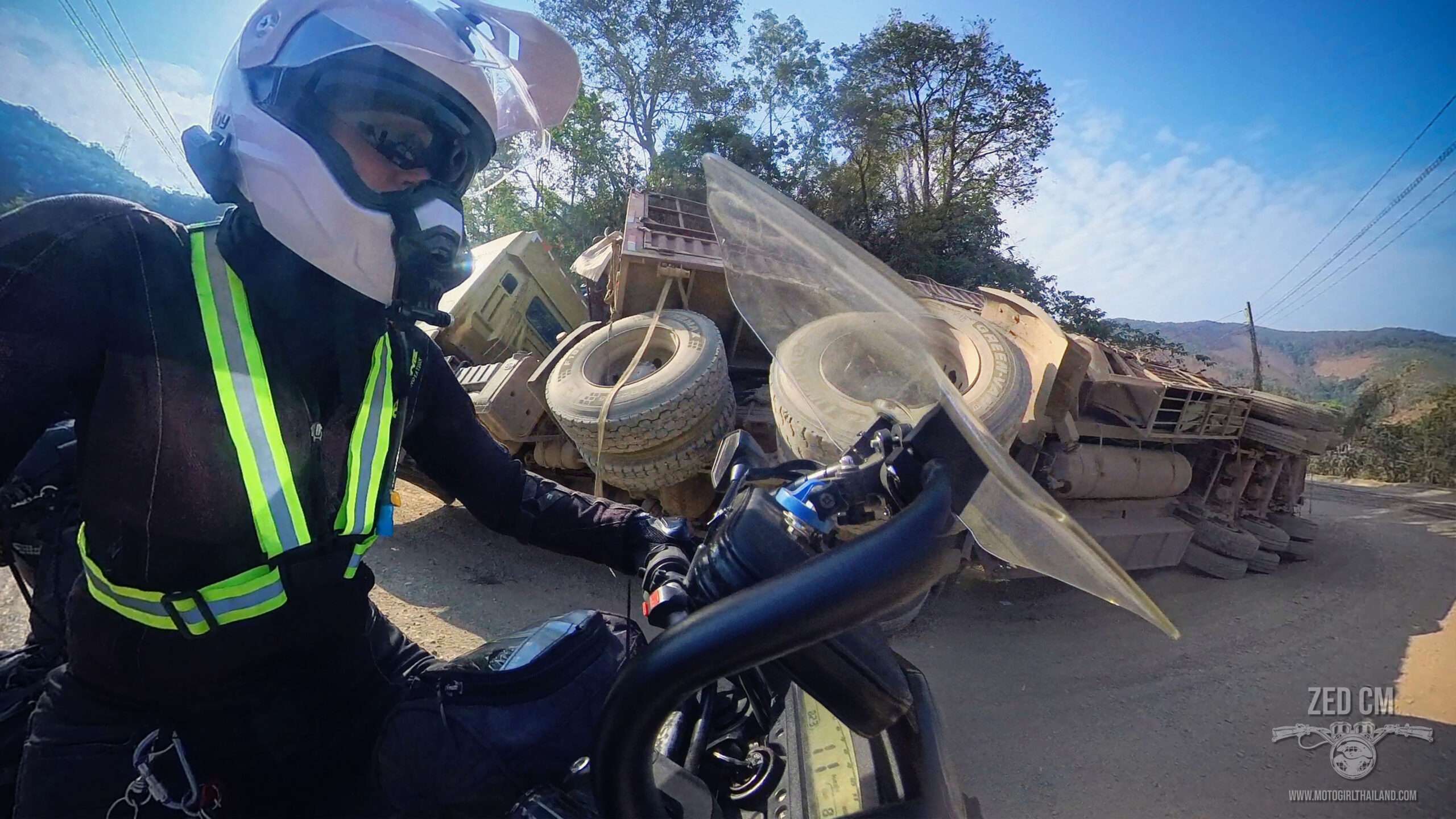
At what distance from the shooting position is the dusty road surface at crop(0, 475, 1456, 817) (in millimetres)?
3137

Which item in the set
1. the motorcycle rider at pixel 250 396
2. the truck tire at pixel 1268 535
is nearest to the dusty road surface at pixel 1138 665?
the truck tire at pixel 1268 535

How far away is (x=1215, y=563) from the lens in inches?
243

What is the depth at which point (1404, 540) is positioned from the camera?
8.33 metres

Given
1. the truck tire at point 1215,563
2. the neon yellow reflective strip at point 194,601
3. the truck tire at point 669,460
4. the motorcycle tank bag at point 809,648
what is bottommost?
the truck tire at point 1215,563

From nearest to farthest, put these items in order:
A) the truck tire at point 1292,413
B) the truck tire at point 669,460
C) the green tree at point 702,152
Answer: the truck tire at point 669,460 → the truck tire at point 1292,413 → the green tree at point 702,152

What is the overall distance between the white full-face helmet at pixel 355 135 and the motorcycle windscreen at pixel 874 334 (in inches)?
22.2

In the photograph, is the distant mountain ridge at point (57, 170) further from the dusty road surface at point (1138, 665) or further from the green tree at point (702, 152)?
the green tree at point (702, 152)

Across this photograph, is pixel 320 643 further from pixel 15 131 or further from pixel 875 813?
pixel 15 131

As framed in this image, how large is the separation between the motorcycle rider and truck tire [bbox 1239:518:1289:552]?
770 cm

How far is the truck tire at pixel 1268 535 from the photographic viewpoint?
6824 millimetres

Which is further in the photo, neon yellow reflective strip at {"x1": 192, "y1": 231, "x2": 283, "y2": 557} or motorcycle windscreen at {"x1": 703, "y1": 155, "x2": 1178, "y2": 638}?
neon yellow reflective strip at {"x1": 192, "y1": 231, "x2": 283, "y2": 557}

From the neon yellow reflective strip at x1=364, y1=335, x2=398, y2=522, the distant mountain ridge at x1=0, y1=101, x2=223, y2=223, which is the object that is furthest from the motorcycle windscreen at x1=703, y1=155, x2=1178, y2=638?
the distant mountain ridge at x1=0, y1=101, x2=223, y2=223

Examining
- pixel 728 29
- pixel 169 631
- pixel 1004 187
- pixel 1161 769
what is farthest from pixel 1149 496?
pixel 728 29

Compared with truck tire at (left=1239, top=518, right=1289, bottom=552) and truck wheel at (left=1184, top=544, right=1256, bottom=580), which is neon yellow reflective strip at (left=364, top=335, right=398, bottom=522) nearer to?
truck wheel at (left=1184, top=544, right=1256, bottom=580)
